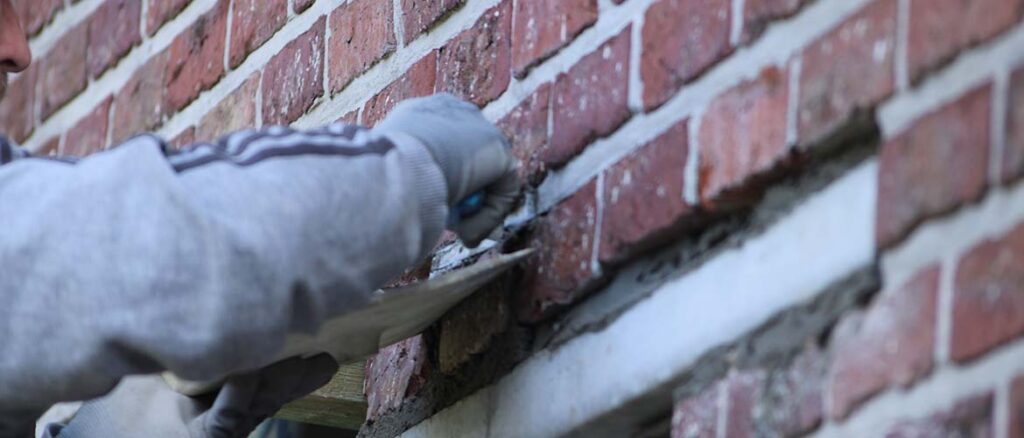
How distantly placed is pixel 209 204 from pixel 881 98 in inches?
17.7

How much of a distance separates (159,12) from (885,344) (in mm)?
1429

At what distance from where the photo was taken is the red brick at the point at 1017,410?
1018 mm

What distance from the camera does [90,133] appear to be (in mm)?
2465

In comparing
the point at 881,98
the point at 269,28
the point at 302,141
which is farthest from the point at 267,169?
the point at 269,28

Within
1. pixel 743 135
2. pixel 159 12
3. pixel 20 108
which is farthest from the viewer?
pixel 20 108

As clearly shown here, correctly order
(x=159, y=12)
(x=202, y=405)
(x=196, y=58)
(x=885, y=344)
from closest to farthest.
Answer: (x=885, y=344), (x=202, y=405), (x=196, y=58), (x=159, y=12)

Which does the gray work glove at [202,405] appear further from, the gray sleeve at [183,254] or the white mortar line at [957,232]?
the white mortar line at [957,232]

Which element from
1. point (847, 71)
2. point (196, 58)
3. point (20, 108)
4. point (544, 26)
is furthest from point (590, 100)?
point (20, 108)

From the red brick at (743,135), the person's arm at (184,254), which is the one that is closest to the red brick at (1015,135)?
the red brick at (743,135)

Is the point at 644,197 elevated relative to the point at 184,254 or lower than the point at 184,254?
elevated

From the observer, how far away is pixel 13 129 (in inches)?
109

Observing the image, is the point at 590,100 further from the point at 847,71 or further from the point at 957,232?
the point at 957,232

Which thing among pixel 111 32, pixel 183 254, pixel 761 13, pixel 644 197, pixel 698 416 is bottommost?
pixel 183 254

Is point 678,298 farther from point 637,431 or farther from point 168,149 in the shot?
point 168,149
